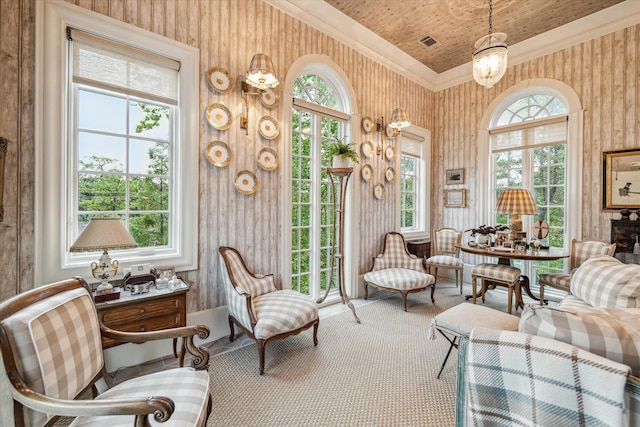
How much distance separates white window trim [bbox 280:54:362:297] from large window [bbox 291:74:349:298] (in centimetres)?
13

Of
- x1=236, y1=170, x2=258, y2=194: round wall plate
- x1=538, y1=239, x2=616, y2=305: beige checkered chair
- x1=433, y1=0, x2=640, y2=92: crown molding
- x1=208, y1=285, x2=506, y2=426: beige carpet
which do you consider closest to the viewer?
x1=208, y1=285, x2=506, y2=426: beige carpet

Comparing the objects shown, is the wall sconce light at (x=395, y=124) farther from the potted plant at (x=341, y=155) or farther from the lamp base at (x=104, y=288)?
the lamp base at (x=104, y=288)

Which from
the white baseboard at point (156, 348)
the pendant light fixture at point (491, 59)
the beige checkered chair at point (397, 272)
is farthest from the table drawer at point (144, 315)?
the pendant light fixture at point (491, 59)

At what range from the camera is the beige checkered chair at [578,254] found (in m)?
3.43

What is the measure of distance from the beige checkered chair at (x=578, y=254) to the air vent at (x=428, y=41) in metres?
3.48

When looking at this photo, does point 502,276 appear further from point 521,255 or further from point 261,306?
point 261,306

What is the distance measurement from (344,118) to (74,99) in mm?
3003

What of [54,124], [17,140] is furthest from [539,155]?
[17,140]

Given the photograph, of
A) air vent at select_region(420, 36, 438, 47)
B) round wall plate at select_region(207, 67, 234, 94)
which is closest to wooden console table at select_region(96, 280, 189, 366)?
round wall plate at select_region(207, 67, 234, 94)

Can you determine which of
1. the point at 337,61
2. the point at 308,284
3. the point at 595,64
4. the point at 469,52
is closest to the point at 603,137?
the point at 595,64

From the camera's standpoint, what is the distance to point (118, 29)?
7.68ft

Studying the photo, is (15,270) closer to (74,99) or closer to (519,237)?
(74,99)

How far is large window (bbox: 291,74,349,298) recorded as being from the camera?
12.1 feet

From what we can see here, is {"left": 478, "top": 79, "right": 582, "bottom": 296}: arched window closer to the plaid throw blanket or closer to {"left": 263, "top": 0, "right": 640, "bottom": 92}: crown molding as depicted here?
{"left": 263, "top": 0, "right": 640, "bottom": 92}: crown molding
